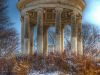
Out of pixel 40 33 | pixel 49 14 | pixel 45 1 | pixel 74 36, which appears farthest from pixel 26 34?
pixel 74 36

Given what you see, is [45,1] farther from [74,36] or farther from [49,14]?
[49,14]

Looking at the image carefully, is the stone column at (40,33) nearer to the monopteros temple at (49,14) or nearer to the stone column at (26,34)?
the monopteros temple at (49,14)

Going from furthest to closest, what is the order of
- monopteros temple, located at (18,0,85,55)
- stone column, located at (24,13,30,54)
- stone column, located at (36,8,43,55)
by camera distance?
stone column, located at (24,13,30,54)
monopteros temple, located at (18,0,85,55)
stone column, located at (36,8,43,55)

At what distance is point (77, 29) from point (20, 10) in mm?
14329

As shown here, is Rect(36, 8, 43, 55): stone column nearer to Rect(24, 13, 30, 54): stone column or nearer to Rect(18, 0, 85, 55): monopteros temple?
Rect(18, 0, 85, 55): monopteros temple

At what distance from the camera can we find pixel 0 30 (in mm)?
65000

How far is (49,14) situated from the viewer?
85812 mm

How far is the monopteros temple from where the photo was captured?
249 feet

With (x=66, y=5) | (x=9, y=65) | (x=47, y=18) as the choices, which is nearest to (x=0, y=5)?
(x=9, y=65)

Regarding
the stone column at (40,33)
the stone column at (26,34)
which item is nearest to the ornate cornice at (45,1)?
the stone column at (40,33)

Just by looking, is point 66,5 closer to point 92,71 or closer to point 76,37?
point 76,37

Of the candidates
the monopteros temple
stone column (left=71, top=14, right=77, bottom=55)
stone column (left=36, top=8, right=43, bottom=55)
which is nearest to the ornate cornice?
the monopteros temple

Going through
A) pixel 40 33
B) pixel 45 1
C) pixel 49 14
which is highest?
pixel 45 1

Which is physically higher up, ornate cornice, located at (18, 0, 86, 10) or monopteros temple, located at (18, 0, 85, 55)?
ornate cornice, located at (18, 0, 86, 10)
